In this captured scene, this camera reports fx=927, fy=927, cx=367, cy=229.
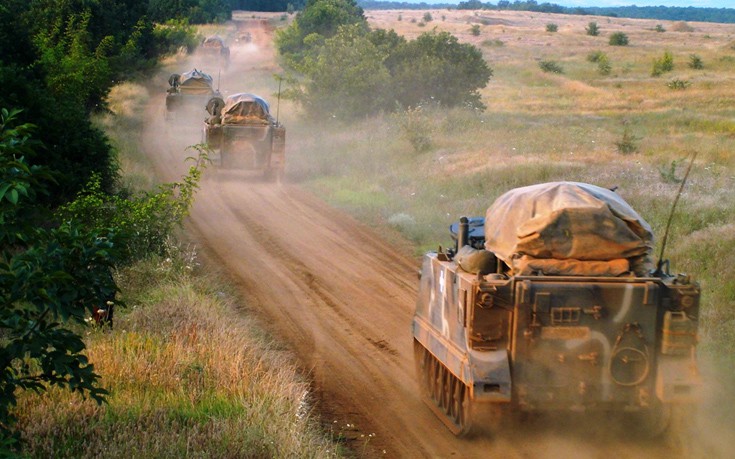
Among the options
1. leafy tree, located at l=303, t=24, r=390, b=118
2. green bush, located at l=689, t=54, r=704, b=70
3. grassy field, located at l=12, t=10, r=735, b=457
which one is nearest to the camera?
grassy field, located at l=12, t=10, r=735, b=457

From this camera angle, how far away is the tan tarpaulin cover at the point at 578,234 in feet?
26.2

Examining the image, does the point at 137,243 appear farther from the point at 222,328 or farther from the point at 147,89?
the point at 147,89

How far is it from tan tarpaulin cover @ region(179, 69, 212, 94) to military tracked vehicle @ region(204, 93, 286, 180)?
9979 mm

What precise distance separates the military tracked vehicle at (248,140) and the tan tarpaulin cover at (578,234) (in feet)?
53.9

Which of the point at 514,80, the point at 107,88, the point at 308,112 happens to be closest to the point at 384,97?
the point at 308,112

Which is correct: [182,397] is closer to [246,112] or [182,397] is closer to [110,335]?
[110,335]

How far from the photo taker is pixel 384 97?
33.3 m

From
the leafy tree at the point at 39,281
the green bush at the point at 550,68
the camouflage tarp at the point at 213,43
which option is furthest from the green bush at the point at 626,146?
the camouflage tarp at the point at 213,43

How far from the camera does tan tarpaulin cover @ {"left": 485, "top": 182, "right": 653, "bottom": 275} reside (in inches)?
314

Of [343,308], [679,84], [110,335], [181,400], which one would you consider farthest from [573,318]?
[679,84]

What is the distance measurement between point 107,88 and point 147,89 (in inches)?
469

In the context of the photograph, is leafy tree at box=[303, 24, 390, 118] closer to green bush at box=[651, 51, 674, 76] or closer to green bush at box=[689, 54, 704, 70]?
green bush at box=[651, 51, 674, 76]

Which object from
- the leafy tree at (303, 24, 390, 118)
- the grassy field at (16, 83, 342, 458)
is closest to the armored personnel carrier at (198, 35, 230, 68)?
the leafy tree at (303, 24, 390, 118)

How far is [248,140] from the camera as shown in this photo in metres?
24.2
